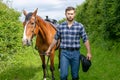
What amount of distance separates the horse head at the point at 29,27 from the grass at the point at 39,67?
9.58 feet

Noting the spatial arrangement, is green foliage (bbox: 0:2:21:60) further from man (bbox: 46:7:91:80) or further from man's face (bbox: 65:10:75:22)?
man's face (bbox: 65:10:75:22)

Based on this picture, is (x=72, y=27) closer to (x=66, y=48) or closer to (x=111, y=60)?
(x=66, y=48)

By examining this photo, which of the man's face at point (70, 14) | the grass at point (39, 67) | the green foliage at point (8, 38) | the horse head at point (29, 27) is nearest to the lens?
the man's face at point (70, 14)

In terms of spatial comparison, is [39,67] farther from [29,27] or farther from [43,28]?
[29,27]

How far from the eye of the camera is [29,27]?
1045 centimetres

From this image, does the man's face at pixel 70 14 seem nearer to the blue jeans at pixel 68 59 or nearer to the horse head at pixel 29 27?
the blue jeans at pixel 68 59

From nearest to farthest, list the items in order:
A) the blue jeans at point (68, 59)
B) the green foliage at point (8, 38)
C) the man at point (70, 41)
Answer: the man at point (70, 41)
the blue jeans at point (68, 59)
the green foliage at point (8, 38)

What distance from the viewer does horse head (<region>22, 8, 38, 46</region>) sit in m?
10.3

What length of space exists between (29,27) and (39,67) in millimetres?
5617

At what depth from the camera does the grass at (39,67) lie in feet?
43.3

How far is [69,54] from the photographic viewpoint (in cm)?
875

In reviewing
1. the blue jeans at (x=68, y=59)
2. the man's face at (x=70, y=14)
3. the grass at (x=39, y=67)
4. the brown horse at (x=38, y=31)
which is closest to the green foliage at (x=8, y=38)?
the grass at (x=39, y=67)

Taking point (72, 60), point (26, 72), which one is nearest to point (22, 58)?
point (26, 72)

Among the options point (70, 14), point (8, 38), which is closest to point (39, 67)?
point (8, 38)
